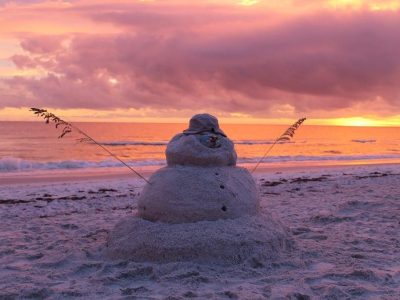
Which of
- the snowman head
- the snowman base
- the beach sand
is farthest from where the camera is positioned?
the snowman head

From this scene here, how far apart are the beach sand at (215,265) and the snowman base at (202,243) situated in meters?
0.12

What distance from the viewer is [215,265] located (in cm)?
589

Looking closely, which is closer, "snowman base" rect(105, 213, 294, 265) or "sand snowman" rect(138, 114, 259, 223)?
"snowman base" rect(105, 213, 294, 265)

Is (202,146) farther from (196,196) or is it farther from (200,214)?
Result: (200,214)

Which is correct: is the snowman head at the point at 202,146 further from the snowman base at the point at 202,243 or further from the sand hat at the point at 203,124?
the snowman base at the point at 202,243

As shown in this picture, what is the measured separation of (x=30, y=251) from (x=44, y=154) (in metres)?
28.8

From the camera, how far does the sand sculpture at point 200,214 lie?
19.7 ft

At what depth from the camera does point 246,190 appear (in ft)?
21.8

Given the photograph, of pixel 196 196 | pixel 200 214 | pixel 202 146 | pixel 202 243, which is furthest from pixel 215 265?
pixel 202 146

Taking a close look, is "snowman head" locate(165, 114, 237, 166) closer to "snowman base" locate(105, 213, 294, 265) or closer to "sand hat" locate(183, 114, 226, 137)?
"sand hat" locate(183, 114, 226, 137)

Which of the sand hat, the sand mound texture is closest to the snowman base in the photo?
the sand mound texture

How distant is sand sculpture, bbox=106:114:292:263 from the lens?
236 inches

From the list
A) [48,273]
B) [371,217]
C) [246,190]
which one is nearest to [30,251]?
[48,273]

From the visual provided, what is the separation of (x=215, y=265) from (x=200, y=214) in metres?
0.69
